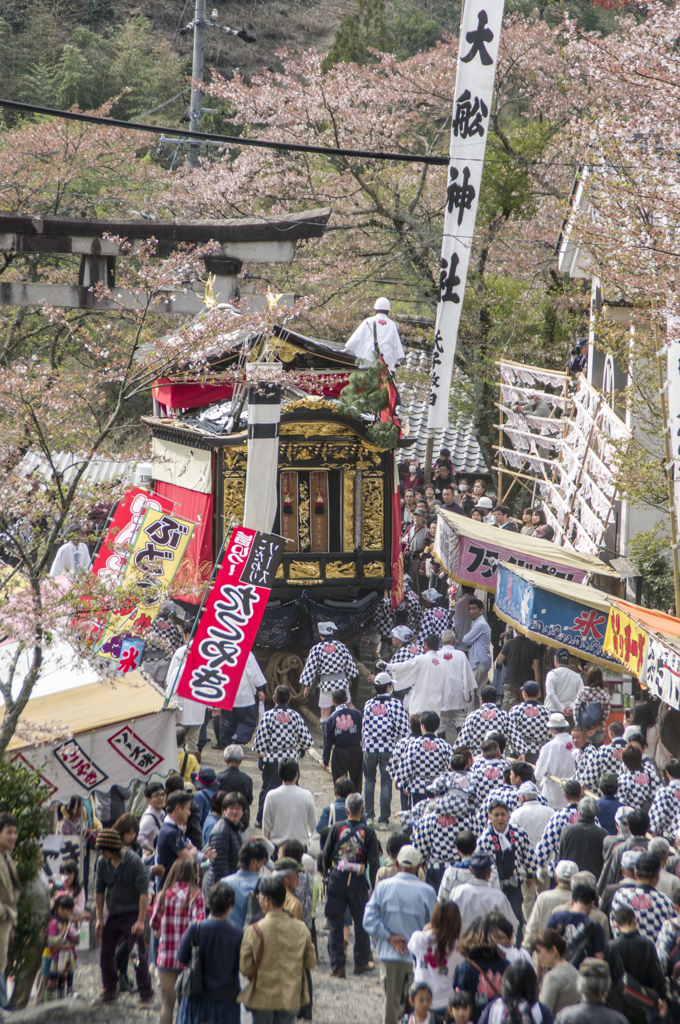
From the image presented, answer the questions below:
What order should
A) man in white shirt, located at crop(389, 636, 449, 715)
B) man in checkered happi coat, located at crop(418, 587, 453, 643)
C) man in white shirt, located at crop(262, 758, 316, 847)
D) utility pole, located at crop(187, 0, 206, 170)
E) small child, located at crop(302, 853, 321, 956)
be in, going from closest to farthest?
1. small child, located at crop(302, 853, 321, 956)
2. man in white shirt, located at crop(262, 758, 316, 847)
3. man in white shirt, located at crop(389, 636, 449, 715)
4. man in checkered happi coat, located at crop(418, 587, 453, 643)
5. utility pole, located at crop(187, 0, 206, 170)

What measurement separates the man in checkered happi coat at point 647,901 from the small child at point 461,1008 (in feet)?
5.00

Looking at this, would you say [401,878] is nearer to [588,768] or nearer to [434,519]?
[588,768]

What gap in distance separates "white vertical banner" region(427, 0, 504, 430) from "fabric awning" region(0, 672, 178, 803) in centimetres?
603

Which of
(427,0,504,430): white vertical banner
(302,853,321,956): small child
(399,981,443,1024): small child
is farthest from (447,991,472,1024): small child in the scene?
(427,0,504,430): white vertical banner

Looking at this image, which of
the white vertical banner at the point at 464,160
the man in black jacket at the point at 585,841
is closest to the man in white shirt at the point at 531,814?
the man in black jacket at the point at 585,841

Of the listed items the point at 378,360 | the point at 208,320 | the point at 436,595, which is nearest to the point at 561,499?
the point at 436,595

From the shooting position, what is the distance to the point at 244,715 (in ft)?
40.5

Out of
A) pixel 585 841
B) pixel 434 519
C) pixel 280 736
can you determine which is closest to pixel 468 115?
pixel 280 736

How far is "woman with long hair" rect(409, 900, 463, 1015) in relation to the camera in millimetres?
6043

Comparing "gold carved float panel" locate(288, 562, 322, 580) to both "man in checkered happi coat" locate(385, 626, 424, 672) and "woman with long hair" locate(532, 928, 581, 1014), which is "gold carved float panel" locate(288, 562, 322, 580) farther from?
"woman with long hair" locate(532, 928, 581, 1014)

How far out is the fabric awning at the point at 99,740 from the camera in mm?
8703

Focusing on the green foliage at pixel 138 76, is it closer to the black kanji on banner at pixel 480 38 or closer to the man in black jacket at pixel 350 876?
the black kanji on banner at pixel 480 38

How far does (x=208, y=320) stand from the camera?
10414 mm

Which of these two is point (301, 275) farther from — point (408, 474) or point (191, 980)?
point (191, 980)
